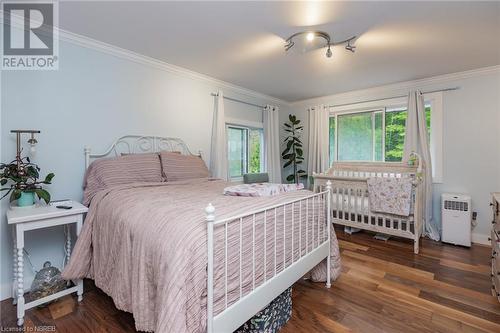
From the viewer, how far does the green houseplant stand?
15.6 ft

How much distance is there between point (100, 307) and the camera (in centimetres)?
181

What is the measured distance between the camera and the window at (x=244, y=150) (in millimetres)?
4051

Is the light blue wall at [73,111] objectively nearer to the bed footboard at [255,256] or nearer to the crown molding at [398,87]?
the bed footboard at [255,256]

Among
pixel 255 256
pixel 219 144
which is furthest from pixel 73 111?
pixel 255 256

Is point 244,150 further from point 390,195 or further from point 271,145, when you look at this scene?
point 390,195

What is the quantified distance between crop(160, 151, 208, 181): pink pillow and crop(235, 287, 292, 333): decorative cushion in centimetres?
158

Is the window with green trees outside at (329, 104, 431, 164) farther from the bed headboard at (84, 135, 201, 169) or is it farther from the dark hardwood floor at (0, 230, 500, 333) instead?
the bed headboard at (84, 135, 201, 169)

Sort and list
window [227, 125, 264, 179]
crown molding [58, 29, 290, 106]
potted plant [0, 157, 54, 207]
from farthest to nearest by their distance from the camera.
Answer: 1. window [227, 125, 264, 179]
2. crown molding [58, 29, 290, 106]
3. potted plant [0, 157, 54, 207]

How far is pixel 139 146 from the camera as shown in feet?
9.14

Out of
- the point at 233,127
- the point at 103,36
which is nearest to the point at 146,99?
the point at 103,36

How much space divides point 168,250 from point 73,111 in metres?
1.94

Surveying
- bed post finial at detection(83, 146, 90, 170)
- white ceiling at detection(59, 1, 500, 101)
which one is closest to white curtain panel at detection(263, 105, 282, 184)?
white ceiling at detection(59, 1, 500, 101)

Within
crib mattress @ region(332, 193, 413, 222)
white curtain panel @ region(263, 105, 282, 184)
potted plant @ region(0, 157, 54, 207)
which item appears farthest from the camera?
white curtain panel @ region(263, 105, 282, 184)

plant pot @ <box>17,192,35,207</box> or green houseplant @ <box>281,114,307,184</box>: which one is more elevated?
green houseplant @ <box>281,114,307,184</box>
